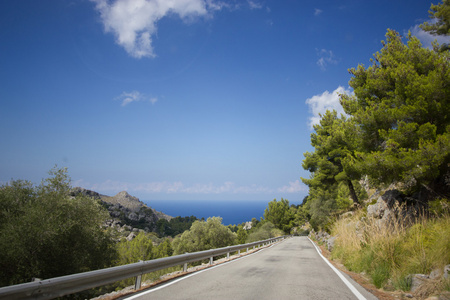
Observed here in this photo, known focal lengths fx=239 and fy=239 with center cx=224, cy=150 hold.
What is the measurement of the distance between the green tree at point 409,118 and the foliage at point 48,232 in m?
16.4

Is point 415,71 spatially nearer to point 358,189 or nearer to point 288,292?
point 288,292

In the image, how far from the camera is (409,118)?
997cm

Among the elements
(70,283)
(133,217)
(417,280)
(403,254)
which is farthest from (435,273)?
(133,217)

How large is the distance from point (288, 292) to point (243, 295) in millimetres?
1055

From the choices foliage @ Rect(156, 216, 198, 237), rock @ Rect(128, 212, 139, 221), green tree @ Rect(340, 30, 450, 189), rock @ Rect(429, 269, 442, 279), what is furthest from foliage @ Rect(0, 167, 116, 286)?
rock @ Rect(128, 212, 139, 221)

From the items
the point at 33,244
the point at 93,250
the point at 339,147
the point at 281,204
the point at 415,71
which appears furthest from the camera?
the point at 281,204

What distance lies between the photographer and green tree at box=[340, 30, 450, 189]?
859 cm

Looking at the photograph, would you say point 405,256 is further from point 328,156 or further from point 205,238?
point 205,238

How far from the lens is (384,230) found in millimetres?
7129

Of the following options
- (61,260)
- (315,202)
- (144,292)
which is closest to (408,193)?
(144,292)

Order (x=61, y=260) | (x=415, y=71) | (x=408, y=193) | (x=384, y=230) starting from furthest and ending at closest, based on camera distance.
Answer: (x=61, y=260) < (x=408, y=193) < (x=415, y=71) < (x=384, y=230)

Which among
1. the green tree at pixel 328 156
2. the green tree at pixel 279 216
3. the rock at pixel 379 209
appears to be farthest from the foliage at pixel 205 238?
the green tree at pixel 279 216

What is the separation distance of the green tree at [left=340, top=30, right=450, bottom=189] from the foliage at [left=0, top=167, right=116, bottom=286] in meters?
16.4

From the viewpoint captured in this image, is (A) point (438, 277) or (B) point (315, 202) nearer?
(A) point (438, 277)
